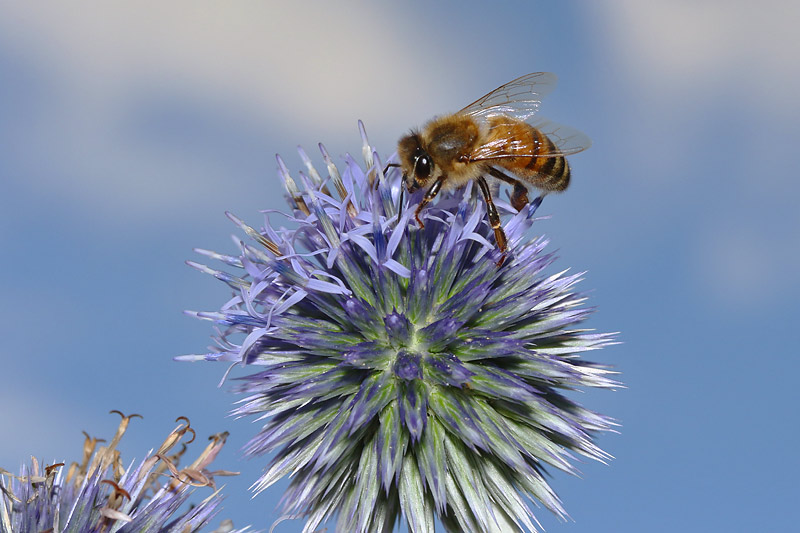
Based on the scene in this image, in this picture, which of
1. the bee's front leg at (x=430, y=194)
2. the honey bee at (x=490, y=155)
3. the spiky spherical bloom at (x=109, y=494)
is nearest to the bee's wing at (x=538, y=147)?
the honey bee at (x=490, y=155)

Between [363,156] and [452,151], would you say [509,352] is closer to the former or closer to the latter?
[452,151]

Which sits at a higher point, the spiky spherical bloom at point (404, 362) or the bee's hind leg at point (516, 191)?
the bee's hind leg at point (516, 191)

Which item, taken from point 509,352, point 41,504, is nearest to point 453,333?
point 509,352

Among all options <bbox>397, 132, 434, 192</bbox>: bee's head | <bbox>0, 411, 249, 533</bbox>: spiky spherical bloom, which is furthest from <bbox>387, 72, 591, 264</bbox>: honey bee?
<bbox>0, 411, 249, 533</bbox>: spiky spherical bloom

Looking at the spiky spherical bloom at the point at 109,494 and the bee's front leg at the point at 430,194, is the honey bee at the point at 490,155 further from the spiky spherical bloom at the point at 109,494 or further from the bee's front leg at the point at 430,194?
the spiky spherical bloom at the point at 109,494

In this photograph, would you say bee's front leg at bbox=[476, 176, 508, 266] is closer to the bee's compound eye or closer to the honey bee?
the honey bee

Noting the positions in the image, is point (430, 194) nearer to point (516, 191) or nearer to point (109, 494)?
point (516, 191)

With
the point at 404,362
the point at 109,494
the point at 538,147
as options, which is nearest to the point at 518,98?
the point at 538,147
